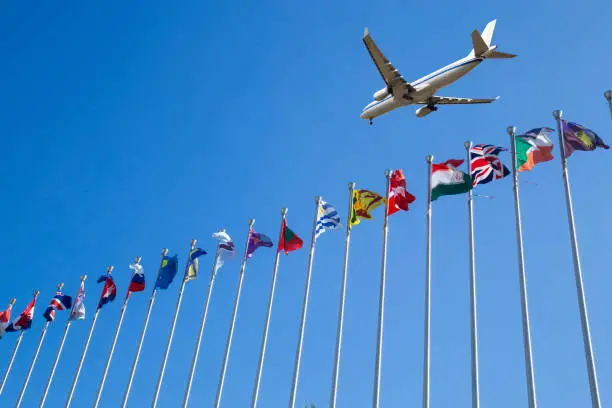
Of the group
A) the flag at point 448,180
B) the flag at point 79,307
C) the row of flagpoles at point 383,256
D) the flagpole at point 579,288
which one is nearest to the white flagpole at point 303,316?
the row of flagpoles at point 383,256

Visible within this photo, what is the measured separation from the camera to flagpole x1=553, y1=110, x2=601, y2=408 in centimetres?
1924

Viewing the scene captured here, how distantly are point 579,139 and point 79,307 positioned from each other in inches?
1215

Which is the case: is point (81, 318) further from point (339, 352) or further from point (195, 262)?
point (339, 352)

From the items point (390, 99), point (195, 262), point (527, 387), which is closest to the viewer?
point (527, 387)

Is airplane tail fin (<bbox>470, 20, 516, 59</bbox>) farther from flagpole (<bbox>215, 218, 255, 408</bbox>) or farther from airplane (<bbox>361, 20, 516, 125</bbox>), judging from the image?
flagpole (<bbox>215, 218, 255, 408</bbox>)

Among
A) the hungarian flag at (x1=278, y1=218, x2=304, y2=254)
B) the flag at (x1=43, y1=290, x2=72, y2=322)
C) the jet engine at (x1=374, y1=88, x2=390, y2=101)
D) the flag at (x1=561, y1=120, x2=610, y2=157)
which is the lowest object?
the flag at (x1=43, y1=290, x2=72, y2=322)

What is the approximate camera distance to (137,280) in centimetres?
3759

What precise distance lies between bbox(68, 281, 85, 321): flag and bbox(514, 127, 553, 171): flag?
28085 millimetres

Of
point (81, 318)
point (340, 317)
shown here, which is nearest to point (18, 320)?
point (81, 318)

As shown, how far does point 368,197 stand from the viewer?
3105 centimetres

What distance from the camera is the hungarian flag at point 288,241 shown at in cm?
3250

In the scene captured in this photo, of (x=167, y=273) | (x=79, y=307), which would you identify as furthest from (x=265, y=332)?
(x=79, y=307)

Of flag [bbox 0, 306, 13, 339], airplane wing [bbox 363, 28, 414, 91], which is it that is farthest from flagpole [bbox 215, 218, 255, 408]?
flag [bbox 0, 306, 13, 339]

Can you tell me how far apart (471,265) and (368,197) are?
7.64 metres
